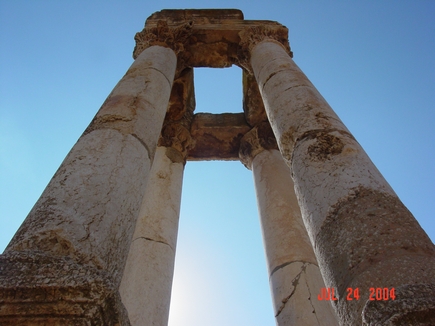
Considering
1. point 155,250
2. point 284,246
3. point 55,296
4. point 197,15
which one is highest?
point 197,15

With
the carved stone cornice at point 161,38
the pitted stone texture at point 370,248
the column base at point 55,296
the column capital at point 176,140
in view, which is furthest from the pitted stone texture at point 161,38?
the column base at point 55,296

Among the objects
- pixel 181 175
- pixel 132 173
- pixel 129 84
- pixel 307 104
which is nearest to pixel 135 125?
pixel 132 173

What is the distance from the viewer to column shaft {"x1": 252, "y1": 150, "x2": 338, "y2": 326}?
664 centimetres

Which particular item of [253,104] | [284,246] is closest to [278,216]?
[284,246]

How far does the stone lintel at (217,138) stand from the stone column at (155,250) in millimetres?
1790

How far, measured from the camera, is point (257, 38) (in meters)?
9.48

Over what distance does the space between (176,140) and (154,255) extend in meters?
4.31

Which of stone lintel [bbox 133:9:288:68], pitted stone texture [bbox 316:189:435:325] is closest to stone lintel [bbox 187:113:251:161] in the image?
stone lintel [bbox 133:9:288:68]

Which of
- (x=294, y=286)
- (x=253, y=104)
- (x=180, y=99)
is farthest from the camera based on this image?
(x=253, y=104)

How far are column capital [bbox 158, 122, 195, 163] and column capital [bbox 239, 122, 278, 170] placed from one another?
160 centimetres

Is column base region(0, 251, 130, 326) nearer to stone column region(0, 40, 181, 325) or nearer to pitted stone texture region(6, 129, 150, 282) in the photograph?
stone column region(0, 40, 181, 325)

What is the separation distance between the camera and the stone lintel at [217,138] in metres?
11.9
